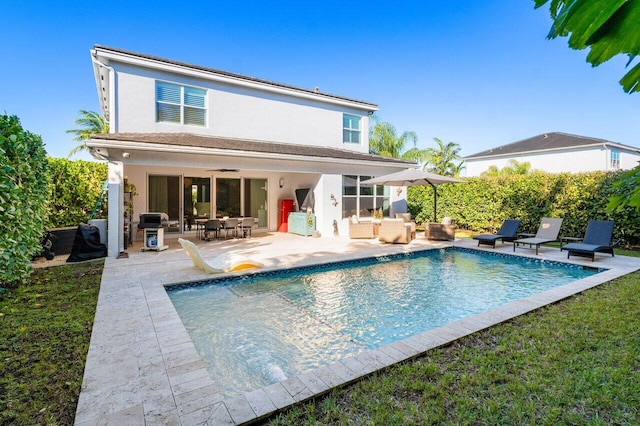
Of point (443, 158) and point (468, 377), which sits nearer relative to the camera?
point (468, 377)

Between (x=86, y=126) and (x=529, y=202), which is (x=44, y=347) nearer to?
(x=529, y=202)

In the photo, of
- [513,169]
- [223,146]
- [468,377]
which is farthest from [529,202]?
[513,169]

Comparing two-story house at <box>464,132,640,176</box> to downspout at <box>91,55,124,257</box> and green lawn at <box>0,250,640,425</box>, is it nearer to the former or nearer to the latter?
green lawn at <box>0,250,640,425</box>

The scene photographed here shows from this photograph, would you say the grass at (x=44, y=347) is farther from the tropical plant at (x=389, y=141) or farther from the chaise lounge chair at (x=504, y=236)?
the tropical plant at (x=389, y=141)

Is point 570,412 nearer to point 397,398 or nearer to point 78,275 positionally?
point 397,398

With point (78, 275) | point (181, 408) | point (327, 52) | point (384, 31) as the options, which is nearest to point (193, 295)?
point (78, 275)

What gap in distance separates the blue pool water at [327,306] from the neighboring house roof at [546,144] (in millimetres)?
28065

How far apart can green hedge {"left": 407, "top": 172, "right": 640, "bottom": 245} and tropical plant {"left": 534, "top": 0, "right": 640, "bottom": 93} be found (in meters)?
13.0

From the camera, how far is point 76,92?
1051 inches

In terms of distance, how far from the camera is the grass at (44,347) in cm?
321

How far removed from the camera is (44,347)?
4.47 metres

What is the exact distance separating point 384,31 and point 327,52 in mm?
4934

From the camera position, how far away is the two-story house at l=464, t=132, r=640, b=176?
99.0 feet

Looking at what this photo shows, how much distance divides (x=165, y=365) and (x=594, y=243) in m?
13.3
